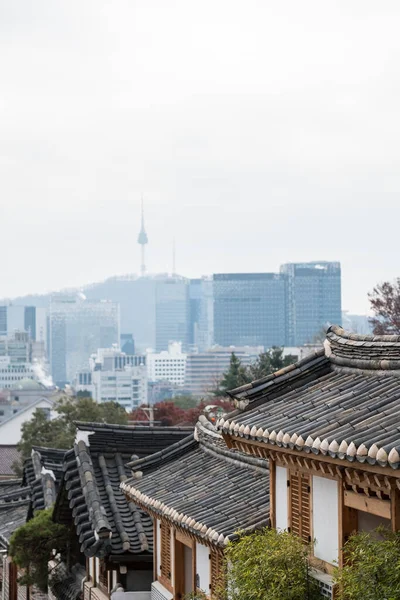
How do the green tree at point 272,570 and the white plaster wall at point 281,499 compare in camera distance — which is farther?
the white plaster wall at point 281,499

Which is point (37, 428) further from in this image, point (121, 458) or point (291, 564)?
point (291, 564)

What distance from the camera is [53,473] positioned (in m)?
24.5

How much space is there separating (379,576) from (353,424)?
159cm

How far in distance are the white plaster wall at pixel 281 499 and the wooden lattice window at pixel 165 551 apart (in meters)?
4.04

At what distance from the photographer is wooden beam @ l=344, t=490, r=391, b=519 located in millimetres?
9086

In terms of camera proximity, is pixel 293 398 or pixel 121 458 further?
pixel 121 458

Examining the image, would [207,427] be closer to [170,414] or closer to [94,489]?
[94,489]

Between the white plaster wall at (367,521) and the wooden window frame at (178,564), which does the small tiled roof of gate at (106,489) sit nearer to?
the wooden window frame at (178,564)

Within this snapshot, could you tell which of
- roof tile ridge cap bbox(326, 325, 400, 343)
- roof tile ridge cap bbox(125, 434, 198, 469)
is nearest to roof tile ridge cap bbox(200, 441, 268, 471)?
roof tile ridge cap bbox(125, 434, 198, 469)

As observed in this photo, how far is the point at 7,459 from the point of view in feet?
235

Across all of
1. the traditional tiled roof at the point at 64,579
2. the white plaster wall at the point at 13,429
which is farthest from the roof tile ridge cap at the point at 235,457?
the white plaster wall at the point at 13,429

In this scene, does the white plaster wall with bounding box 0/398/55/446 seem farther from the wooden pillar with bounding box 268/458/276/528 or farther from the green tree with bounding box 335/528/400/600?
the green tree with bounding box 335/528/400/600

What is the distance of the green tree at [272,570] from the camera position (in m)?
9.53

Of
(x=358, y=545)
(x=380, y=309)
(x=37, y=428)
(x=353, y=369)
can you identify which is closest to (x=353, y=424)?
(x=358, y=545)
